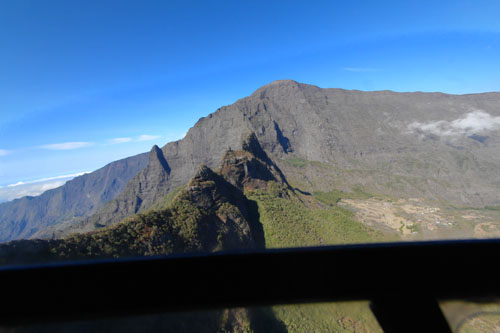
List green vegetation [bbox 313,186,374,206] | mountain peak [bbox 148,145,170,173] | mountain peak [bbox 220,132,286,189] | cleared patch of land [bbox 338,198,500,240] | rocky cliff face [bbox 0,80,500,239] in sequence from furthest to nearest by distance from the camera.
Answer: mountain peak [bbox 148,145,170,173], rocky cliff face [bbox 0,80,500,239], green vegetation [bbox 313,186,374,206], cleared patch of land [bbox 338,198,500,240], mountain peak [bbox 220,132,286,189]

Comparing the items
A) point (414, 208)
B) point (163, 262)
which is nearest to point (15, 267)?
point (163, 262)

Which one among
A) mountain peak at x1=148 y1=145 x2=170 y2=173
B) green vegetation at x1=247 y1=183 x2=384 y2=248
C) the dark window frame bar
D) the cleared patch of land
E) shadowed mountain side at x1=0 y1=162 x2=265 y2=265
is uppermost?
mountain peak at x1=148 y1=145 x2=170 y2=173

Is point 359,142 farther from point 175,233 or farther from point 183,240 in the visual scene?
point 175,233

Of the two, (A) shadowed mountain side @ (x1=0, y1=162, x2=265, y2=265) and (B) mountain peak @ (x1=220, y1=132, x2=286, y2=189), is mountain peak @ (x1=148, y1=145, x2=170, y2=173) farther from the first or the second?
(A) shadowed mountain side @ (x1=0, y1=162, x2=265, y2=265)

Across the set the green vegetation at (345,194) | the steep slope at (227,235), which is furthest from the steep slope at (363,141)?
the steep slope at (227,235)

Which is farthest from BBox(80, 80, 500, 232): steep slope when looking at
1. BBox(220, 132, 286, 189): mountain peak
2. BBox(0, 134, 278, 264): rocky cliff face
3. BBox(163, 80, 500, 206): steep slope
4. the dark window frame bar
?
the dark window frame bar

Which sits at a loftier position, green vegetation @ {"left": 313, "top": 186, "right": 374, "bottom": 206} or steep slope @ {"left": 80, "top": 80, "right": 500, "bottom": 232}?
steep slope @ {"left": 80, "top": 80, "right": 500, "bottom": 232}

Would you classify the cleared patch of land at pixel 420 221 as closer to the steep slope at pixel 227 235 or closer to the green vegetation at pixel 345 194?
the green vegetation at pixel 345 194

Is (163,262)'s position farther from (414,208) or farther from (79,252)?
(414,208)
